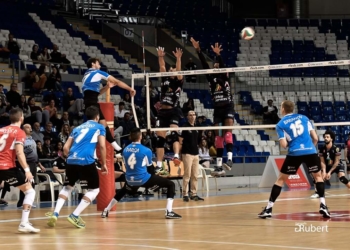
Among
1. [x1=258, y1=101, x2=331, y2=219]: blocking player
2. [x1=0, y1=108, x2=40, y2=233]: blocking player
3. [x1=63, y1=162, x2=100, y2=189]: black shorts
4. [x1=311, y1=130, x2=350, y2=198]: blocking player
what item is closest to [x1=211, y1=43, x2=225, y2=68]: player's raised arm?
[x1=258, y1=101, x2=331, y2=219]: blocking player

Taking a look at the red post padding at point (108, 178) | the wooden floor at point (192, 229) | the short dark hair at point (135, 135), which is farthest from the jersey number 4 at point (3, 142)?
the red post padding at point (108, 178)

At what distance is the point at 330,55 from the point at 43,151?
62.3 feet

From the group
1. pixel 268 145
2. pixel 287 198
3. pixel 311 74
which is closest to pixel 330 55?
pixel 311 74

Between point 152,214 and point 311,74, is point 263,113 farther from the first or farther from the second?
point 152,214

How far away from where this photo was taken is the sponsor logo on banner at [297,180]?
24.8m

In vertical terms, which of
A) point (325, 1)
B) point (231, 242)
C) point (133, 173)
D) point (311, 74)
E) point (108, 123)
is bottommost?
point (231, 242)

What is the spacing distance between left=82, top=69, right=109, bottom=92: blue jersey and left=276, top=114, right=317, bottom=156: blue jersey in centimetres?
352

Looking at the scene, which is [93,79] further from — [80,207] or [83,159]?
[80,207]

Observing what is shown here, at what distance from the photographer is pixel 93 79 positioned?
13.9 metres

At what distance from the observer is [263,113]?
26641 millimetres

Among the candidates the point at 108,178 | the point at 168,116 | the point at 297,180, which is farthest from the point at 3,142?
the point at 297,180

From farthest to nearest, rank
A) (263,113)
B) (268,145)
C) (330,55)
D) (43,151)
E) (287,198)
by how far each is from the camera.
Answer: (330,55)
(268,145)
(263,113)
(43,151)
(287,198)

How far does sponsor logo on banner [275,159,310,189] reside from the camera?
24.8 metres

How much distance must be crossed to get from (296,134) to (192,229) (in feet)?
8.51
